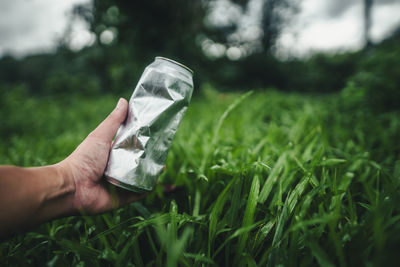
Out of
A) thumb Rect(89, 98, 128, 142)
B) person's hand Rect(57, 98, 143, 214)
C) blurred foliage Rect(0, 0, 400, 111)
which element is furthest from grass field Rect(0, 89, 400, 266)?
blurred foliage Rect(0, 0, 400, 111)

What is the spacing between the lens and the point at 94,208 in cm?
80

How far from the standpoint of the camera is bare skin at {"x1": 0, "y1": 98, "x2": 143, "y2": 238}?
1.96ft

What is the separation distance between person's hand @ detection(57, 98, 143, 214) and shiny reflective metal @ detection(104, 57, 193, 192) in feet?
0.25

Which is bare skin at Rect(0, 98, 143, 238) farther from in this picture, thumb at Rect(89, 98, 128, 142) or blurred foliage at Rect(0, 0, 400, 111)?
blurred foliage at Rect(0, 0, 400, 111)

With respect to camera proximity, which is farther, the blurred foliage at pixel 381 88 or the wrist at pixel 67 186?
the blurred foliage at pixel 381 88

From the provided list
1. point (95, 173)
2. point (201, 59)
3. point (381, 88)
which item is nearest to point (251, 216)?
point (95, 173)

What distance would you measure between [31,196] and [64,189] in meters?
0.12

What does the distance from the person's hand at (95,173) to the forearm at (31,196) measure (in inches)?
1.2

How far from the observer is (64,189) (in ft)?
2.44

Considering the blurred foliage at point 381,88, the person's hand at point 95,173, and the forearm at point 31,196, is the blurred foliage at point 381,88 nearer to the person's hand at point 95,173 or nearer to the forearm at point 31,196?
the person's hand at point 95,173

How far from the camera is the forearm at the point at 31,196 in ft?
1.92

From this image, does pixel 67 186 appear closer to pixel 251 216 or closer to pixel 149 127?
pixel 149 127

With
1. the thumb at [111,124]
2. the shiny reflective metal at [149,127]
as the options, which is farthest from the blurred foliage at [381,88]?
the thumb at [111,124]

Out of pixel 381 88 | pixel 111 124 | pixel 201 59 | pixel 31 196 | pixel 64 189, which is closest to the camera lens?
pixel 31 196
